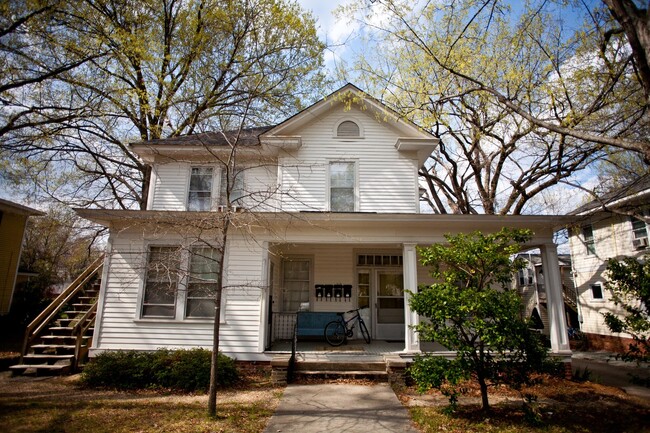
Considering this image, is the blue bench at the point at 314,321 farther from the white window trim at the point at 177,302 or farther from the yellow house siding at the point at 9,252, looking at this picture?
the yellow house siding at the point at 9,252

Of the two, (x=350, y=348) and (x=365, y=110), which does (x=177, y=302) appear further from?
(x=365, y=110)

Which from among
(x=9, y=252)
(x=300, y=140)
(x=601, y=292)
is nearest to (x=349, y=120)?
(x=300, y=140)

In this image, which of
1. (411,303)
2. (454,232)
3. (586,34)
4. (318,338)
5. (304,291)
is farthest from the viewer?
(304,291)

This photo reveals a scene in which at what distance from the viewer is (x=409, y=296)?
8.91m

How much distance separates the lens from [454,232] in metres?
9.49

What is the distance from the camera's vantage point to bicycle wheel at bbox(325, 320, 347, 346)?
10.1 metres

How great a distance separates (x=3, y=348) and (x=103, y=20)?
1180cm

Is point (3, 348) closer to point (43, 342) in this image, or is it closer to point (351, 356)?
point (43, 342)

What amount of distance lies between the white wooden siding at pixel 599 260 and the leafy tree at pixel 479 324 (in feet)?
33.5

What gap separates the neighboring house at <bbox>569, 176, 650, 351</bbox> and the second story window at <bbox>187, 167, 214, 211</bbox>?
512 inches

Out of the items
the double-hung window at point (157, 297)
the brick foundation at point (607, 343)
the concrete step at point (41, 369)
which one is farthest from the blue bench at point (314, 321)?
the brick foundation at point (607, 343)

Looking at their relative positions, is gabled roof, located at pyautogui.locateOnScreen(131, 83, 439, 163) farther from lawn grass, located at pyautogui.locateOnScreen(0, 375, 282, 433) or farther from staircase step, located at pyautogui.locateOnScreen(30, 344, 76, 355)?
lawn grass, located at pyautogui.locateOnScreen(0, 375, 282, 433)

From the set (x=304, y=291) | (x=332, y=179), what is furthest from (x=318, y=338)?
(x=332, y=179)

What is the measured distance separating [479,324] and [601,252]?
536 inches
